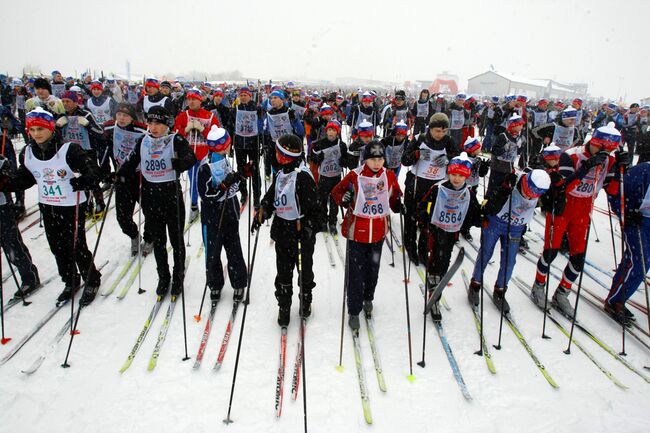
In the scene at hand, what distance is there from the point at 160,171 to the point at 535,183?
14.7 ft

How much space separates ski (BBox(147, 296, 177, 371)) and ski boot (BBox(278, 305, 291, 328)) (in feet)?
4.44

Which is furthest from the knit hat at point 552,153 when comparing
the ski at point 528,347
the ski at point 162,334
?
the ski at point 162,334

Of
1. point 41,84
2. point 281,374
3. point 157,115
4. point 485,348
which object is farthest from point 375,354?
point 41,84

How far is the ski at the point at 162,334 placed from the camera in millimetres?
3582

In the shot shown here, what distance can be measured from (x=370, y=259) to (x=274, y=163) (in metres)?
1.60

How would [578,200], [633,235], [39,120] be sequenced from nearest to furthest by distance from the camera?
[39,120], [633,235], [578,200]

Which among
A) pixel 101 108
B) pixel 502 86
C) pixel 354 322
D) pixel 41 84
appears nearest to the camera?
pixel 354 322

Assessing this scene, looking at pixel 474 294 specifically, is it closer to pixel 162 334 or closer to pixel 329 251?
pixel 329 251

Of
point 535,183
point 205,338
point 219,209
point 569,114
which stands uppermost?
point 569,114

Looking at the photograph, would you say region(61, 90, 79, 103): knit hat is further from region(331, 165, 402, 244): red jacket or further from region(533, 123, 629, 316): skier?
region(533, 123, 629, 316): skier

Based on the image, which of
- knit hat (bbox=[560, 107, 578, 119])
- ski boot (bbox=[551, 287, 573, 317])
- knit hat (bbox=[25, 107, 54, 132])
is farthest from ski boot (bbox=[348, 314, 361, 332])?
knit hat (bbox=[560, 107, 578, 119])

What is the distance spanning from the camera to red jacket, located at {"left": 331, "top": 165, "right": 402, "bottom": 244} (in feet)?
12.7

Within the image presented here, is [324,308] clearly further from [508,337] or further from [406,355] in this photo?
[508,337]

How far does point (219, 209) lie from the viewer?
4.19 m
